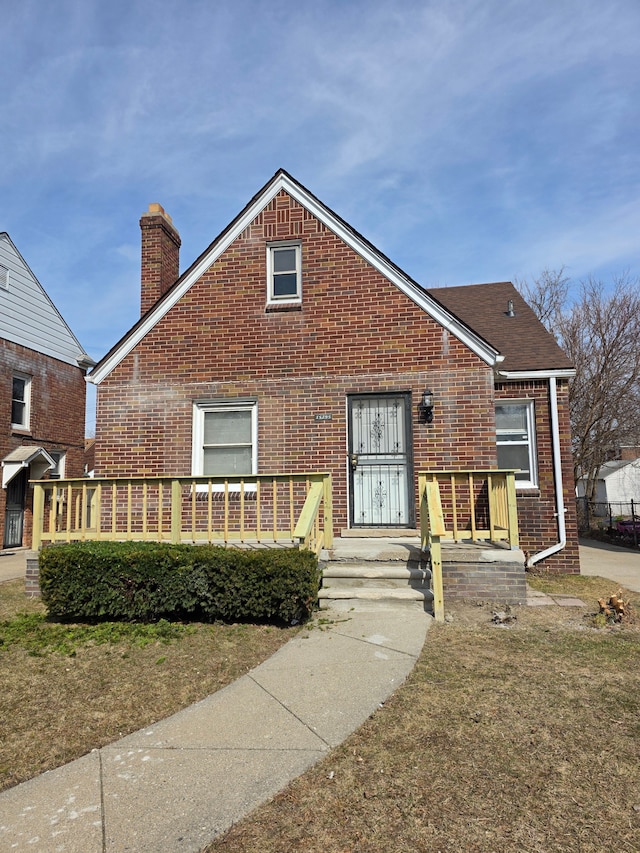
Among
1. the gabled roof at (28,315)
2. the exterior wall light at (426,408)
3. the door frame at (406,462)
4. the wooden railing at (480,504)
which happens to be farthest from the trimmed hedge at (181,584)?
the gabled roof at (28,315)

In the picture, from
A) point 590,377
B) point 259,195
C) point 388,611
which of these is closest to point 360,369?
point 259,195

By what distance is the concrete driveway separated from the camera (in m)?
9.52

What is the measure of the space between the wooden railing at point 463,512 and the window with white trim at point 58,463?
44.3ft

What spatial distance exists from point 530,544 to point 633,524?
8.26m

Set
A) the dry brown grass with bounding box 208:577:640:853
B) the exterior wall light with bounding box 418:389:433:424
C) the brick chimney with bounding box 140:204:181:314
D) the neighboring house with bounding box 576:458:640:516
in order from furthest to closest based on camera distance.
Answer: the neighboring house with bounding box 576:458:640:516
the brick chimney with bounding box 140:204:181:314
the exterior wall light with bounding box 418:389:433:424
the dry brown grass with bounding box 208:577:640:853

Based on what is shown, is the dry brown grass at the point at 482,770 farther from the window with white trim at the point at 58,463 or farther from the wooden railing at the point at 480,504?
the window with white trim at the point at 58,463

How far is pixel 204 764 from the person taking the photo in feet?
10.2

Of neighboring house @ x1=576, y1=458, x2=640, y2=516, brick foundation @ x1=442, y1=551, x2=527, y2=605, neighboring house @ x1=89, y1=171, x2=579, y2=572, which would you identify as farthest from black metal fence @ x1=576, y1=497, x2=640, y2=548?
neighboring house @ x1=576, y1=458, x2=640, y2=516

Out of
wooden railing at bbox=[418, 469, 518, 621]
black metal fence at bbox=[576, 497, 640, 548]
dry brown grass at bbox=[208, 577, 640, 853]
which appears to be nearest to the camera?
dry brown grass at bbox=[208, 577, 640, 853]

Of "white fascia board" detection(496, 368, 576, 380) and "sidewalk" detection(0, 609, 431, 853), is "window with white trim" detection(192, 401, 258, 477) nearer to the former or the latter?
"white fascia board" detection(496, 368, 576, 380)

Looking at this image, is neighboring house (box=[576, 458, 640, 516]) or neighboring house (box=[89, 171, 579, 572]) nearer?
neighboring house (box=[89, 171, 579, 572])

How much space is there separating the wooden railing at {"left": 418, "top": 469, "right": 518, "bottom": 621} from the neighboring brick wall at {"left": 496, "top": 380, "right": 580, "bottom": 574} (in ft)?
4.77

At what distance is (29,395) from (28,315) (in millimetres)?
2497

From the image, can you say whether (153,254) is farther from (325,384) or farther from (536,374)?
(536,374)
